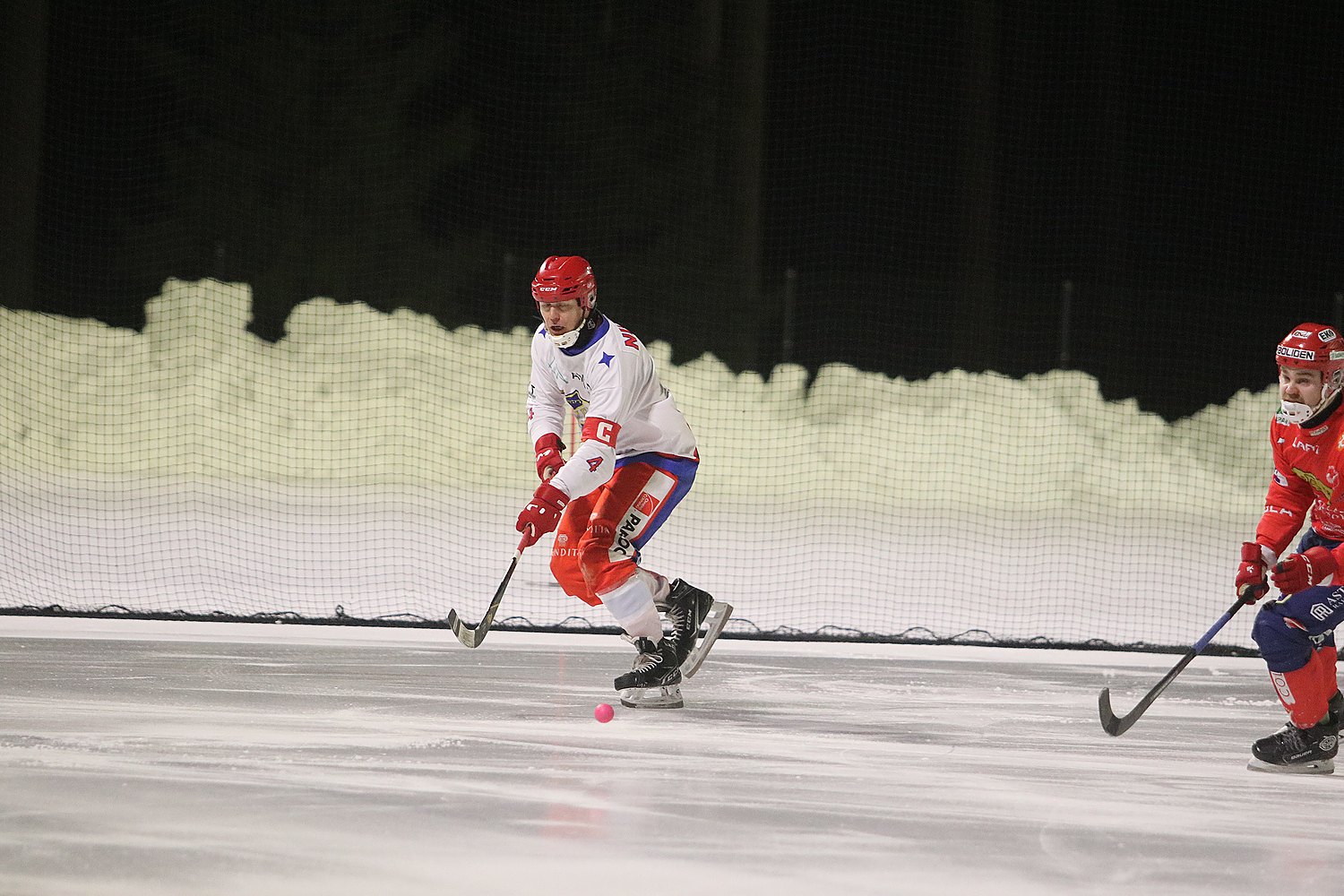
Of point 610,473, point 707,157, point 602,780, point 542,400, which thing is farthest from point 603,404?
point 707,157

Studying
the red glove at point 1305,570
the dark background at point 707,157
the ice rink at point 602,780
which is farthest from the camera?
the dark background at point 707,157

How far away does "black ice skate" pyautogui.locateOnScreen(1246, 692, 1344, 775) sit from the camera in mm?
3270

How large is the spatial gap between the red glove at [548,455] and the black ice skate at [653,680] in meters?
0.51

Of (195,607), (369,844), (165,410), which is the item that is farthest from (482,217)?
(369,844)

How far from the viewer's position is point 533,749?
3.27 m

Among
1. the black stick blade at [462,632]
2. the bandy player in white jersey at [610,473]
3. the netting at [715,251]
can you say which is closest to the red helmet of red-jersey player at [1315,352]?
the bandy player in white jersey at [610,473]

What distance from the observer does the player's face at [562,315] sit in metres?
3.68

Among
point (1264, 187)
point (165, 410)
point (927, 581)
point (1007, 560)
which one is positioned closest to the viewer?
point (927, 581)

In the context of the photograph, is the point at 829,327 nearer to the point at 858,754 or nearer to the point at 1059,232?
the point at 1059,232

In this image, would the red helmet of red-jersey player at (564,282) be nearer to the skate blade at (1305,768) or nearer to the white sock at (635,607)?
the white sock at (635,607)

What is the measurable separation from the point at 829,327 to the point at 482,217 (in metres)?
3.20

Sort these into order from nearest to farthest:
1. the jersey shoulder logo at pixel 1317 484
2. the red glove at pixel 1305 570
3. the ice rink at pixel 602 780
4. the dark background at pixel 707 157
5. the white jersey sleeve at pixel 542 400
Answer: the ice rink at pixel 602 780, the red glove at pixel 1305 570, the jersey shoulder logo at pixel 1317 484, the white jersey sleeve at pixel 542 400, the dark background at pixel 707 157

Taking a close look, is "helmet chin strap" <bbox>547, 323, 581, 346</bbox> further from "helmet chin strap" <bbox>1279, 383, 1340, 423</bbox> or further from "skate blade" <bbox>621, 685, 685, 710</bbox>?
"helmet chin strap" <bbox>1279, 383, 1340, 423</bbox>

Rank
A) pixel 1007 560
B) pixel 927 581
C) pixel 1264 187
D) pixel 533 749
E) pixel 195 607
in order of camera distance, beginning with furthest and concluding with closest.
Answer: pixel 1264 187, pixel 1007 560, pixel 927 581, pixel 195 607, pixel 533 749
